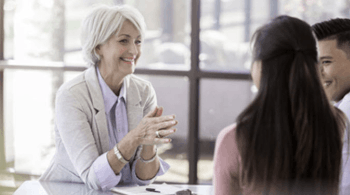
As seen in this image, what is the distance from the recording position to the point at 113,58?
1949 millimetres

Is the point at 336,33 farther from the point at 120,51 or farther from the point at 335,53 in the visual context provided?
the point at 120,51

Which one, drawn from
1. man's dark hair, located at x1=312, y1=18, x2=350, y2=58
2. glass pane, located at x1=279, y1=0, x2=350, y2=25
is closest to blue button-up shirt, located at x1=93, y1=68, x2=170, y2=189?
man's dark hair, located at x1=312, y1=18, x2=350, y2=58

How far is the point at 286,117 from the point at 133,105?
110 centimetres

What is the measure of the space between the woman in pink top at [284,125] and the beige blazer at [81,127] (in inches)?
32.6

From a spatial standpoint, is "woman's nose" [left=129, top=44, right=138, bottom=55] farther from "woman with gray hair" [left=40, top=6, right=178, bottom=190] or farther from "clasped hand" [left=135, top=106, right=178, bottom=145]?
"clasped hand" [left=135, top=106, right=178, bottom=145]

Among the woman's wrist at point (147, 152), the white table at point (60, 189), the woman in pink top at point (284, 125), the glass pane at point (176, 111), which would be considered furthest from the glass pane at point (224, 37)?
the woman in pink top at point (284, 125)

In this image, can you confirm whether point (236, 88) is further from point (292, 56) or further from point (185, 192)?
point (292, 56)

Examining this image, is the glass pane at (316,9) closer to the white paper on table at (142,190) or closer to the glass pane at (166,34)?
the glass pane at (166,34)

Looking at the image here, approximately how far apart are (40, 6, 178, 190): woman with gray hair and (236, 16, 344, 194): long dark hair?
67 cm

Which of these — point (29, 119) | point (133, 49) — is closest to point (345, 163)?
point (133, 49)

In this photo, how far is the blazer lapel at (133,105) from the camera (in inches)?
75.3

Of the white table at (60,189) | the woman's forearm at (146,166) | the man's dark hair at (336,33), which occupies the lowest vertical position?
the white table at (60,189)

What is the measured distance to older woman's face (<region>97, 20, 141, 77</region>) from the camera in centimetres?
194

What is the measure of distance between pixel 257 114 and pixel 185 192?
64 cm
